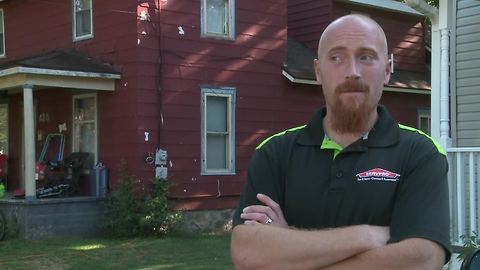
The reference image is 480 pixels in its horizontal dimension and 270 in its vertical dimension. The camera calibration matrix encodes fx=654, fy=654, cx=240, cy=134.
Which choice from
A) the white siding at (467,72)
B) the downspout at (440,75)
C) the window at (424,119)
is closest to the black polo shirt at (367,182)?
the downspout at (440,75)

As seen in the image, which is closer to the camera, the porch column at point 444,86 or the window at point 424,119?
the porch column at point 444,86

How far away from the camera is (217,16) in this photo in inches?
491

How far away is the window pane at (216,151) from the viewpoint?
12391 mm

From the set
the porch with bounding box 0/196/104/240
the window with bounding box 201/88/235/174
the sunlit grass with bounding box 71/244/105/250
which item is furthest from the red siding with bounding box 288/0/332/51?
the sunlit grass with bounding box 71/244/105/250

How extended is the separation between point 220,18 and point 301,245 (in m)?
10.8

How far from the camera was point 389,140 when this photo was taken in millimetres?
2150

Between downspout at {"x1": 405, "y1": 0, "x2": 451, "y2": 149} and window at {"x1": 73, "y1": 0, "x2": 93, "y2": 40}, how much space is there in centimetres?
726

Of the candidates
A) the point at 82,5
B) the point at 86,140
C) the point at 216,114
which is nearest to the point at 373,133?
the point at 216,114

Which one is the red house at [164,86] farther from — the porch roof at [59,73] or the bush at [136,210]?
the bush at [136,210]

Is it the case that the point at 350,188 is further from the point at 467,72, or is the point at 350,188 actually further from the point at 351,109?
the point at 467,72

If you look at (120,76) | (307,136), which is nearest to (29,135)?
(120,76)

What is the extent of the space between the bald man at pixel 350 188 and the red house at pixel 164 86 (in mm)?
9312

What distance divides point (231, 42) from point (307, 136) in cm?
1037

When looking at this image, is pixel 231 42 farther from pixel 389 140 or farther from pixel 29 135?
pixel 389 140
